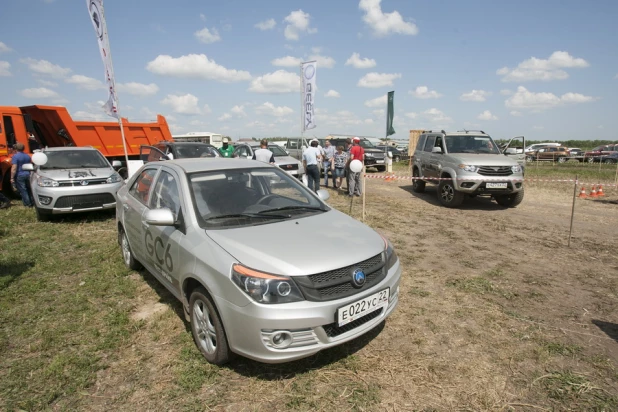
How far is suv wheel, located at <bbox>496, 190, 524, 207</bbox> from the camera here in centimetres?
952

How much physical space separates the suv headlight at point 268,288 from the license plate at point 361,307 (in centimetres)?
34

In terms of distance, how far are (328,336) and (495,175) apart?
7905 millimetres

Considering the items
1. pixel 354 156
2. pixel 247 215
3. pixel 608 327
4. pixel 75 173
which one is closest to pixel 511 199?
pixel 354 156

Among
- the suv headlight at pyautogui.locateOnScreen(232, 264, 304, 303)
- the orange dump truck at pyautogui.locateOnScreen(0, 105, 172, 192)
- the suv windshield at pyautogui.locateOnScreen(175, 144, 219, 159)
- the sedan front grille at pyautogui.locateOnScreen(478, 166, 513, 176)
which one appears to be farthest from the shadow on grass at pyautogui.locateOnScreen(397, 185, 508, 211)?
the orange dump truck at pyautogui.locateOnScreen(0, 105, 172, 192)

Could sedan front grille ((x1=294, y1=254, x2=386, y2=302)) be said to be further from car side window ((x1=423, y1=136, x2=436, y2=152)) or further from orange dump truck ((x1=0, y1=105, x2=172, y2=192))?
orange dump truck ((x1=0, y1=105, x2=172, y2=192))

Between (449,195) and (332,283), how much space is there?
7.88m

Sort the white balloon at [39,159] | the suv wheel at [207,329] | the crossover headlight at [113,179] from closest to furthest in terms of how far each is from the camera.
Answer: the suv wheel at [207,329] → the white balloon at [39,159] → the crossover headlight at [113,179]

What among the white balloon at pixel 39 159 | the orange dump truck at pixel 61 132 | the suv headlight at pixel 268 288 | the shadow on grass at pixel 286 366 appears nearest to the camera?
the suv headlight at pixel 268 288

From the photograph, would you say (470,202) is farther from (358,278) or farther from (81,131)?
(81,131)

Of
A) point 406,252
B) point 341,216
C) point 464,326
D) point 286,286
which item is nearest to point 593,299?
point 464,326

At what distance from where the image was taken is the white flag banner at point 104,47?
9.69 m

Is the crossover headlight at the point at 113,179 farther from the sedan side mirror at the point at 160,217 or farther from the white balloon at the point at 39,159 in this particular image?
the sedan side mirror at the point at 160,217

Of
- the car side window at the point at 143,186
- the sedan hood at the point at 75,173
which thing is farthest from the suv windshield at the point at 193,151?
the car side window at the point at 143,186

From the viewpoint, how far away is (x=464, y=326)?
11.5ft
